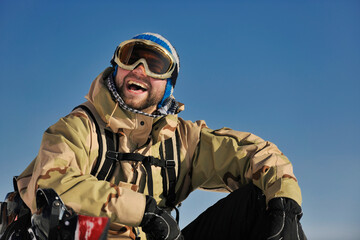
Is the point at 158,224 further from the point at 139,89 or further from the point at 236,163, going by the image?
the point at 139,89

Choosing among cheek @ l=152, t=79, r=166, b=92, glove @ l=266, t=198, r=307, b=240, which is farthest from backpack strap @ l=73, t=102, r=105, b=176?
glove @ l=266, t=198, r=307, b=240

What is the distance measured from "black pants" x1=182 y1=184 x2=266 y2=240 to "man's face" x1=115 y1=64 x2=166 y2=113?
57.0 inches

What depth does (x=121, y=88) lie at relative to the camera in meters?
4.90

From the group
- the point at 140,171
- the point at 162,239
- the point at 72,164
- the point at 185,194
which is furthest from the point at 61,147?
the point at 185,194

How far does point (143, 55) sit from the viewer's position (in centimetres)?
500

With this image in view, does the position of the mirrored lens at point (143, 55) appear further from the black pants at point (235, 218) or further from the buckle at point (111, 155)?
the black pants at point (235, 218)

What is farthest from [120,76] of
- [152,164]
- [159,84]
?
[152,164]

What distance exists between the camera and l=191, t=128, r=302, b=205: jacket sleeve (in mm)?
4312

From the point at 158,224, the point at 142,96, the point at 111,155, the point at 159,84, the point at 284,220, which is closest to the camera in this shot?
the point at 158,224

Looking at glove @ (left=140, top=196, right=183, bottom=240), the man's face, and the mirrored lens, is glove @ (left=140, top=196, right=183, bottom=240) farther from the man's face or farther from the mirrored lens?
the mirrored lens

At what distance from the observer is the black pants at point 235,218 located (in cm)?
411

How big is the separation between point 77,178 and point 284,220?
1.93 meters

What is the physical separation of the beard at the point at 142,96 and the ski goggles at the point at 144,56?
0.11 meters

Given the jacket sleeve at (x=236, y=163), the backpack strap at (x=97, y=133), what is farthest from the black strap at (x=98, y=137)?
the jacket sleeve at (x=236, y=163)
